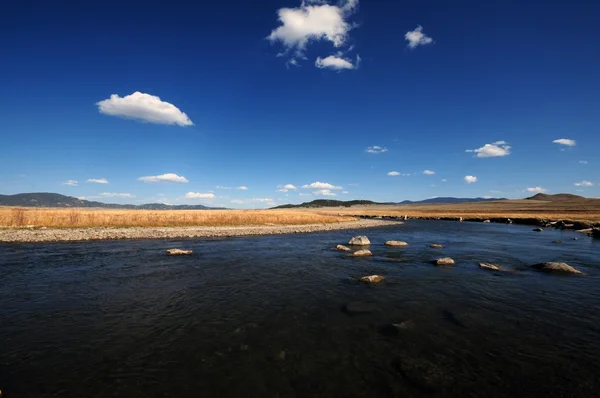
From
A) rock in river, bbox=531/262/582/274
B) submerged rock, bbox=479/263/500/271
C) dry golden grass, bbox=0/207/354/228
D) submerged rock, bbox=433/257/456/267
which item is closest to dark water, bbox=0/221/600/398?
submerged rock, bbox=479/263/500/271

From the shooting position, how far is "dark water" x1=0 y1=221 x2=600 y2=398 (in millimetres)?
8531

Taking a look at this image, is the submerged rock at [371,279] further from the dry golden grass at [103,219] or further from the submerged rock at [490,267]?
the dry golden grass at [103,219]

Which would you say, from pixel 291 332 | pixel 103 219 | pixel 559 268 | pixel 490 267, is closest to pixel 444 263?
pixel 490 267

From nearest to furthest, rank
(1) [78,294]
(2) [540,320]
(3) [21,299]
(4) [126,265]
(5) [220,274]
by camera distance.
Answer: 1. (2) [540,320]
2. (3) [21,299]
3. (1) [78,294]
4. (5) [220,274]
5. (4) [126,265]

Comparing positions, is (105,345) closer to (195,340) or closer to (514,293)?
(195,340)

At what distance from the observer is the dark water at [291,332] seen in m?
8.53

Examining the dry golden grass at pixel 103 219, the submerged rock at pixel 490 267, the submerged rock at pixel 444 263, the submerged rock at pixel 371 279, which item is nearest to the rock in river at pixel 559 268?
the submerged rock at pixel 490 267

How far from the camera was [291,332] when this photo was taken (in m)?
12.0

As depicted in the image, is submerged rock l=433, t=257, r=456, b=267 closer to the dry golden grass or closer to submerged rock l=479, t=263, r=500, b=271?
submerged rock l=479, t=263, r=500, b=271

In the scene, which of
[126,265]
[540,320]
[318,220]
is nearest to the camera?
[540,320]

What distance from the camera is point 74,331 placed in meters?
11.8

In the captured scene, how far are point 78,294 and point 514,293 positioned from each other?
81.5ft

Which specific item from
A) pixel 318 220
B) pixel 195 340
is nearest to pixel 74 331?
pixel 195 340

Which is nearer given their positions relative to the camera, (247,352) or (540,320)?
(247,352)
